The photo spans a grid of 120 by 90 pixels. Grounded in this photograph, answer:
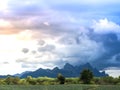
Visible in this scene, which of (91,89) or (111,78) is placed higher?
(111,78)

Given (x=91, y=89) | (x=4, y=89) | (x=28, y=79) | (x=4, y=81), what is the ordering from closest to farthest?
(x=4, y=89), (x=91, y=89), (x=4, y=81), (x=28, y=79)

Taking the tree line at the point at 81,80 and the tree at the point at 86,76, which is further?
the tree at the point at 86,76

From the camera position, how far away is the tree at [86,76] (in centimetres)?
10144

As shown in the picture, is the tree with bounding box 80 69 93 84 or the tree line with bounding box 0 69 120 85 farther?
the tree with bounding box 80 69 93 84

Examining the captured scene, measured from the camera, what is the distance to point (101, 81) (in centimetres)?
10181

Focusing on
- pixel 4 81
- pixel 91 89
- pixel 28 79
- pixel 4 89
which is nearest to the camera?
pixel 4 89

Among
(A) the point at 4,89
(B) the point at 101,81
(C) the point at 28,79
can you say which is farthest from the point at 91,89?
(C) the point at 28,79

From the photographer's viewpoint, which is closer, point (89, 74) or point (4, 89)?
point (4, 89)

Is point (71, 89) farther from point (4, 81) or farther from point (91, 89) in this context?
point (4, 81)

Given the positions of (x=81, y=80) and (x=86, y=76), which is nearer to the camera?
(x=86, y=76)

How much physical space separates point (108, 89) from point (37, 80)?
190ft

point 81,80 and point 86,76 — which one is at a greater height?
point 86,76

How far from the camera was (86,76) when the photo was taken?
334ft

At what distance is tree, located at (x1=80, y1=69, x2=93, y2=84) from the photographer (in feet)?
333
